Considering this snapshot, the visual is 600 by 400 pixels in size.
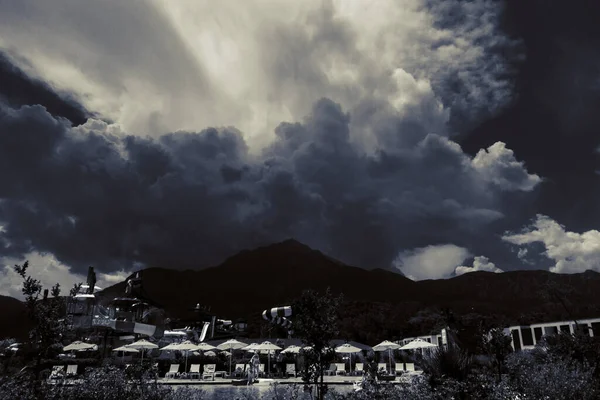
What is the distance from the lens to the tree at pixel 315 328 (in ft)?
44.4

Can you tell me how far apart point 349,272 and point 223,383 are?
161 metres

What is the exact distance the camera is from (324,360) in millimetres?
13562

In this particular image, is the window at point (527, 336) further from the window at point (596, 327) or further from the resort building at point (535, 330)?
the window at point (596, 327)

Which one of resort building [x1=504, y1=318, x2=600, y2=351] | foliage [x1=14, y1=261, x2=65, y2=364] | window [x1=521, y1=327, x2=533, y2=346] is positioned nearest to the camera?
foliage [x1=14, y1=261, x2=65, y2=364]

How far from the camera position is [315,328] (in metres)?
13.9

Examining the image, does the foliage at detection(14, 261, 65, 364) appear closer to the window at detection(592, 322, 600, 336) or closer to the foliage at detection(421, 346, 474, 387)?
the foliage at detection(421, 346, 474, 387)

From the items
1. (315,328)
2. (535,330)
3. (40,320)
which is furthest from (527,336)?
(40,320)


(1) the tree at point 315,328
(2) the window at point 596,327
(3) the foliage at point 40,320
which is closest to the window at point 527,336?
(2) the window at point 596,327

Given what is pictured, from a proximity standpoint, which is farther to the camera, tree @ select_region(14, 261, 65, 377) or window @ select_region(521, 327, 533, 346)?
window @ select_region(521, 327, 533, 346)

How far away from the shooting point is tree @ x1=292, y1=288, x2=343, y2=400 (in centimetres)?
1353

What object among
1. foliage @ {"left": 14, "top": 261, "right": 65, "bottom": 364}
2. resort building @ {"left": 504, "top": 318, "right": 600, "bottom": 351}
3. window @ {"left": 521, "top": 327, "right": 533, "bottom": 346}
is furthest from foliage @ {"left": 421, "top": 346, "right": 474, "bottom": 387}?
window @ {"left": 521, "top": 327, "right": 533, "bottom": 346}

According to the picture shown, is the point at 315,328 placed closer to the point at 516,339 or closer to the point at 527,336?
the point at 516,339

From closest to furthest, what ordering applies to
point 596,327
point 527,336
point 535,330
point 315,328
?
point 315,328, point 596,327, point 535,330, point 527,336

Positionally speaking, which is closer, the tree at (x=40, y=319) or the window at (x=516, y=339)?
the tree at (x=40, y=319)
